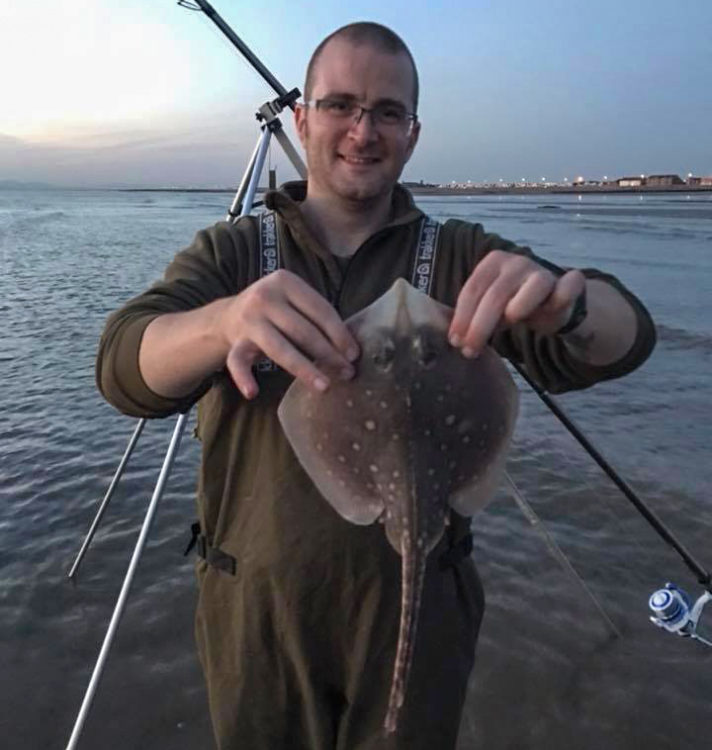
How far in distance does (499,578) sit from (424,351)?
4.36 m

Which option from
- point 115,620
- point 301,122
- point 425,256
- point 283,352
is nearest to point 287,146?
point 301,122

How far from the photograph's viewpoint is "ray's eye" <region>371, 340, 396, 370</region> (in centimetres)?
192

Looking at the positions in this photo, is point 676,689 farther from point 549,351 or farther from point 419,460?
point 419,460

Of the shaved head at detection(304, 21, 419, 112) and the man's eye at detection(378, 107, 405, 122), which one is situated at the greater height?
the shaved head at detection(304, 21, 419, 112)

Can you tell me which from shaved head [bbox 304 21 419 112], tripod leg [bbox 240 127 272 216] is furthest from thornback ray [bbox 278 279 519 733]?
tripod leg [bbox 240 127 272 216]

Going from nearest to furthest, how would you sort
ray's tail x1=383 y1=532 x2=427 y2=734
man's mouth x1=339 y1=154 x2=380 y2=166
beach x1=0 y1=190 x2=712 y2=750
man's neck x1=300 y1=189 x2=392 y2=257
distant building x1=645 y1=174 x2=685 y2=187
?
ray's tail x1=383 y1=532 x2=427 y2=734
man's mouth x1=339 y1=154 x2=380 y2=166
man's neck x1=300 y1=189 x2=392 y2=257
beach x1=0 y1=190 x2=712 y2=750
distant building x1=645 y1=174 x2=685 y2=187

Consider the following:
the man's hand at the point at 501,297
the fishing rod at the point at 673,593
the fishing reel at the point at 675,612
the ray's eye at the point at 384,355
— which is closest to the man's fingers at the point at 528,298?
the man's hand at the point at 501,297

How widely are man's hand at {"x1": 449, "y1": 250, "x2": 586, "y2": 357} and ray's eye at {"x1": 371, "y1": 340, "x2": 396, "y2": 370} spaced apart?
175mm

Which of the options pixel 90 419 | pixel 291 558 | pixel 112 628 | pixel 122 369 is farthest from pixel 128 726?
pixel 90 419

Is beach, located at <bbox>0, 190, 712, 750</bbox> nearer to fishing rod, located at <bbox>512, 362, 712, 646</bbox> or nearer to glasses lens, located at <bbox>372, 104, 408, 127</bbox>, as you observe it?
fishing rod, located at <bbox>512, 362, 712, 646</bbox>

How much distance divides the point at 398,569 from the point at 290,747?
0.84m

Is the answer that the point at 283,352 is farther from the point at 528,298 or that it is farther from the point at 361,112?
the point at 361,112

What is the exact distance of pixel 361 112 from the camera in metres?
2.48

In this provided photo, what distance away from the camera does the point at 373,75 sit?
2445mm
